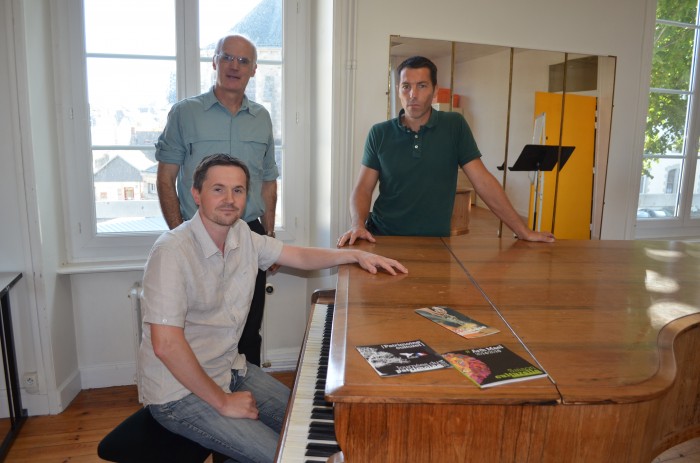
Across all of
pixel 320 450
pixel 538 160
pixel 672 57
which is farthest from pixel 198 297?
pixel 672 57

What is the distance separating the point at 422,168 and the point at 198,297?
120 centimetres

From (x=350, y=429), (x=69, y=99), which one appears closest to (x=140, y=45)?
(x=69, y=99)

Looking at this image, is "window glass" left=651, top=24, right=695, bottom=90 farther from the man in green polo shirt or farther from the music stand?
the man in green polo shirt

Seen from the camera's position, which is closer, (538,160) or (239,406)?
(239,406)

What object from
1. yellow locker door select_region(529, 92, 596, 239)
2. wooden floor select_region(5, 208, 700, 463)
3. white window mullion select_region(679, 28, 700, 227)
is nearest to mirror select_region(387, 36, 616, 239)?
yellow locker door select_region(529, 92, 596, 239)

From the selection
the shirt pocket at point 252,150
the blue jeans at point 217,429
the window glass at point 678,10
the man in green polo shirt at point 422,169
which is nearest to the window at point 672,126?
the window glass at point 678,10

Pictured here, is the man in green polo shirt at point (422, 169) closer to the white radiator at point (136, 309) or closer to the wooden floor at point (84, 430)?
the wooden floor at point (84, 430)

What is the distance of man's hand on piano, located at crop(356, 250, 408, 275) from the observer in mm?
1654

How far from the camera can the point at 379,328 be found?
120 centimetres

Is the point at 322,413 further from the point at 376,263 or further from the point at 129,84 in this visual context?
the point at 129,84

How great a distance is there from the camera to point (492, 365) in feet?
3.34

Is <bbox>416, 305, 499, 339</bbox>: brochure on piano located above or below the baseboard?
above

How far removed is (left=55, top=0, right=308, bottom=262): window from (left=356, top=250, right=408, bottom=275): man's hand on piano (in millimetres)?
1676

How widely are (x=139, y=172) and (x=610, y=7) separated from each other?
301 centimetres
